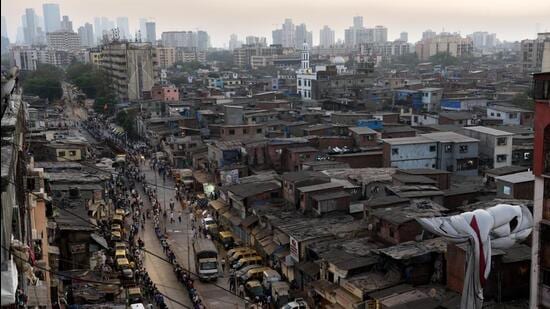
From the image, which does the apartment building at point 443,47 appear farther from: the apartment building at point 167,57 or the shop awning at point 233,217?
the shop awning at point 233,217

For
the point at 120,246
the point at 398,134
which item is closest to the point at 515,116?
the point at 398,134

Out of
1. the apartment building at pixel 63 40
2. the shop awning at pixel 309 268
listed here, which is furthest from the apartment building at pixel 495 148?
the apartment building at pixel 63 40

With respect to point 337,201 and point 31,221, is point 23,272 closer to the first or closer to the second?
point 31,221

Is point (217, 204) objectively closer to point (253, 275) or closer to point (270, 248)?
point (270, 248)

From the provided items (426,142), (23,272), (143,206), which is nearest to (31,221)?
(23,272)

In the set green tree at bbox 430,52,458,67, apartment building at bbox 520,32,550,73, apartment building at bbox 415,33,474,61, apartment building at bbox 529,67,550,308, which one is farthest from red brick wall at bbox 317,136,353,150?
apartment building at bbox 415,33,474,61

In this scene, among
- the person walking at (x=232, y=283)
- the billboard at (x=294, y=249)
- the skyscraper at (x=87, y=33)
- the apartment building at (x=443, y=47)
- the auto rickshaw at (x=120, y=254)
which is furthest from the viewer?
the skyscraper at (x=87, y=33)
